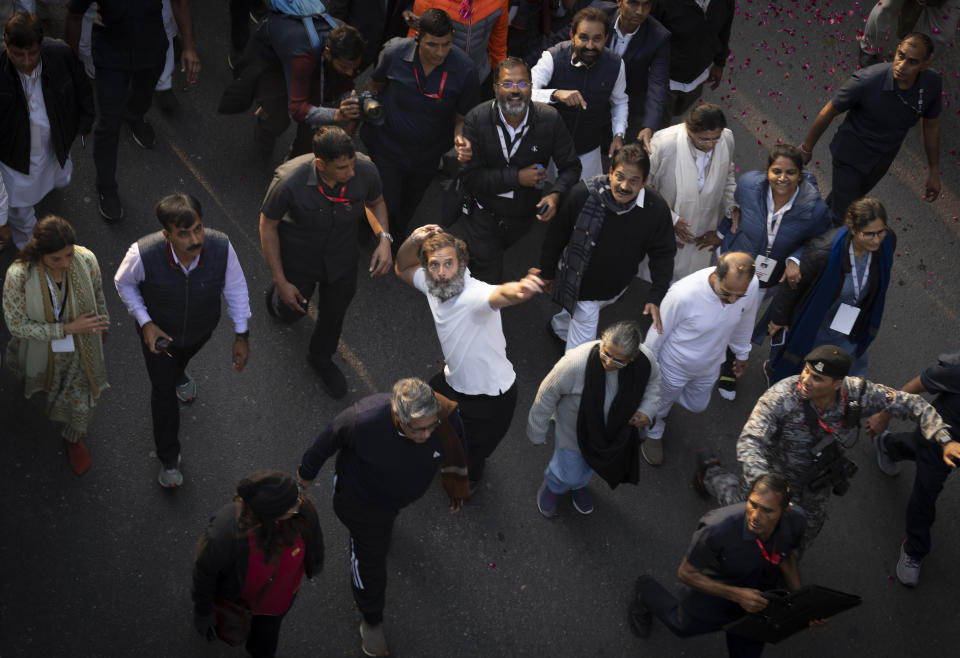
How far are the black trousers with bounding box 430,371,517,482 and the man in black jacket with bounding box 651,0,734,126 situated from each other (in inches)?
150

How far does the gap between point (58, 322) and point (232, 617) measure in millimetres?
1967

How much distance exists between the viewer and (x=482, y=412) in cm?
611

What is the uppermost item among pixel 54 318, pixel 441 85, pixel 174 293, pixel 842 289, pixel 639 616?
pixel 441 85

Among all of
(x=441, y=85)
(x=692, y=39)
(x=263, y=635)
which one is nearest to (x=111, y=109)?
(x=441, y=85)

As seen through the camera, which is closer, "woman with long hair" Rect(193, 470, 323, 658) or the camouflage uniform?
"woman with long hair" Rect(193, 470, 323, 658)

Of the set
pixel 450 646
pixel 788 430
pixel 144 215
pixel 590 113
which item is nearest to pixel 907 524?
pixel 788 430

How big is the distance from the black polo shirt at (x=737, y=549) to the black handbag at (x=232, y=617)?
230 cm

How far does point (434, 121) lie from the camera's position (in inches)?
286

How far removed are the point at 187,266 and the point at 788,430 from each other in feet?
11.7

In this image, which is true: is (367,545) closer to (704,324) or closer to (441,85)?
(704,324)

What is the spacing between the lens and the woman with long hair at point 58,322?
5504 millimetres

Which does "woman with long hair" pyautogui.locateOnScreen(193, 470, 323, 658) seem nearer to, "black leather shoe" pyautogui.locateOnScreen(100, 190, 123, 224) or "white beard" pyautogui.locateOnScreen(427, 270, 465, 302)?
"white beard" pyautogui.locateOnScreen(427, 270, 465, 302)

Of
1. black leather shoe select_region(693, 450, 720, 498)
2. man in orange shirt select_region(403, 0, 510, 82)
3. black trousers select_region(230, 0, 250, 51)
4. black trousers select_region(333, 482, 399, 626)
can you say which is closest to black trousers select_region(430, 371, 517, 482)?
black trousers select_region(333, 482, 399, 626)

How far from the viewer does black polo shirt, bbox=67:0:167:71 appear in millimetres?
7020
